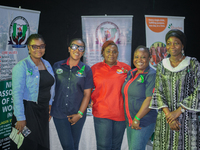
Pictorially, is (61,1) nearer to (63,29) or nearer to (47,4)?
(47,4)

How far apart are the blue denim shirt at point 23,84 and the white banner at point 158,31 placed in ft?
10.0

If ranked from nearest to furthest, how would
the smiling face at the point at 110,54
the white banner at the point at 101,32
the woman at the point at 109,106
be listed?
the woman at the point at 109,106
the smiling face at the point at 110,54
the white banner at the point at 101,32

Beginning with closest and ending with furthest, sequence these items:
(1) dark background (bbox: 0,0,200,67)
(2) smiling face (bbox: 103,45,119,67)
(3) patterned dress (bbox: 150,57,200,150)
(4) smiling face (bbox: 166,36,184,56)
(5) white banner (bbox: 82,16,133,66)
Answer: (3) patterned dress (bbox: 150,57,200,150)
(4) smiling face (bbox: 166,36,184,56)
(2) smiling face (bbox: 103,45,119,67)
(5) white banner (bbox: 82,16,133,66)
(1) dark background (bbox: 0,0,200,67)

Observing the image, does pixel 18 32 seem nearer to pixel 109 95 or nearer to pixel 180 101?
pixel 109 95

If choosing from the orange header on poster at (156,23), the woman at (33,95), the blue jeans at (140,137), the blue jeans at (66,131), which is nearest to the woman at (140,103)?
the blue jeans at (140,137)

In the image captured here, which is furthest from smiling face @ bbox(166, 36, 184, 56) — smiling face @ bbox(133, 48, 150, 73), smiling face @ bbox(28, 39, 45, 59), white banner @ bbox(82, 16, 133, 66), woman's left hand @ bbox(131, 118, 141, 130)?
white banner @ bbox(82, 16, 133, 66)

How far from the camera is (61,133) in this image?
2.30 m

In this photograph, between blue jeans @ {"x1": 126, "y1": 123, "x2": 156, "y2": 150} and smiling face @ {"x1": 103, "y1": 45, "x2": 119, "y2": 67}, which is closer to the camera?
blue jeans @ {"x1": 126, "y1": 123, "x2": 156, "y2": 150}

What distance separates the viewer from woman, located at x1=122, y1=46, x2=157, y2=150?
208cm

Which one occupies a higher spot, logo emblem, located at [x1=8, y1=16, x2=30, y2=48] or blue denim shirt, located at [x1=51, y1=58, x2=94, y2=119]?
logo emblem, located at [x1=8, y1=16, x2=30, y2=48]

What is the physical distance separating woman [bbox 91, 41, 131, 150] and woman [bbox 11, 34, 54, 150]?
25.2 inches

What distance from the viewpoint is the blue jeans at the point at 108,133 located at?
2.30 meters

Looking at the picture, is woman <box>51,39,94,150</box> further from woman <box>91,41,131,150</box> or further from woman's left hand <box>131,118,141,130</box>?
woman's left hand <box>131,118,141,130</box>

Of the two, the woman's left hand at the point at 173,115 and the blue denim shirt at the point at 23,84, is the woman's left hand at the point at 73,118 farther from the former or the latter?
the woman's left hand at the point at 173,115
